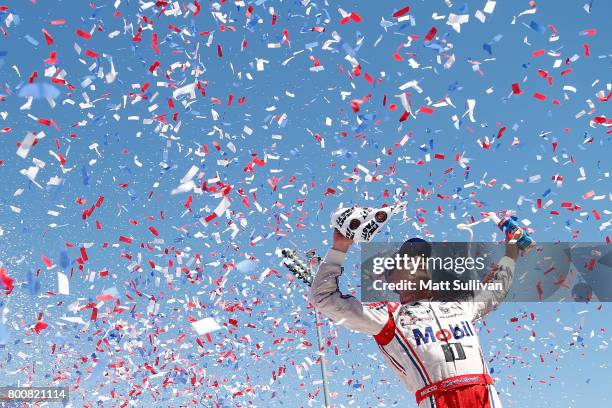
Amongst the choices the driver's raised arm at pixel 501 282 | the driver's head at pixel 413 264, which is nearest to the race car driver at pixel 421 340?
the driver's head at pixel 413 264

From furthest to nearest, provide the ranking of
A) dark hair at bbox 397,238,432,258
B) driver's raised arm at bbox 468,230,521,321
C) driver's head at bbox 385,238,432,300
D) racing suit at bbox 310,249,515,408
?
driver's raised arm at bbox 468,230,521,321 → dark hair at bbox 397,238,432,258 → driver's head at bbox 385,238,432,300 → racing suit at bbox 310,249,515,408

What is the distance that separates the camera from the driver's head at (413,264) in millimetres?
5695

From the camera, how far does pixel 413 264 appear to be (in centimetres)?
572

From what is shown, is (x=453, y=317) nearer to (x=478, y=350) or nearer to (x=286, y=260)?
(x=478, y=350)

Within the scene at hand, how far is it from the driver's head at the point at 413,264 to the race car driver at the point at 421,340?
0.28 m

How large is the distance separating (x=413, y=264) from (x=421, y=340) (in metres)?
0.84

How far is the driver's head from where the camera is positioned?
18.7 ft

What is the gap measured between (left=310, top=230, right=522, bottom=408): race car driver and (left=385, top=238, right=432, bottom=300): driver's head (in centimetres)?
28

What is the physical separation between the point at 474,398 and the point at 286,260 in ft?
79.4

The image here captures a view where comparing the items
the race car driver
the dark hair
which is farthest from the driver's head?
the race car driver

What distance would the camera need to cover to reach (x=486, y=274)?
628 cm

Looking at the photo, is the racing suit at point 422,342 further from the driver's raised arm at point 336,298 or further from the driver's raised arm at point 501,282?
the driver's raised arm at point 501,282

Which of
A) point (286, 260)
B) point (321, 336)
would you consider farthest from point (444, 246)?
point (286, 260)

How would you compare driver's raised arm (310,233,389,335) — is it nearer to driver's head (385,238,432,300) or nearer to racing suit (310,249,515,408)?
racing suit (310,249,515,408)
